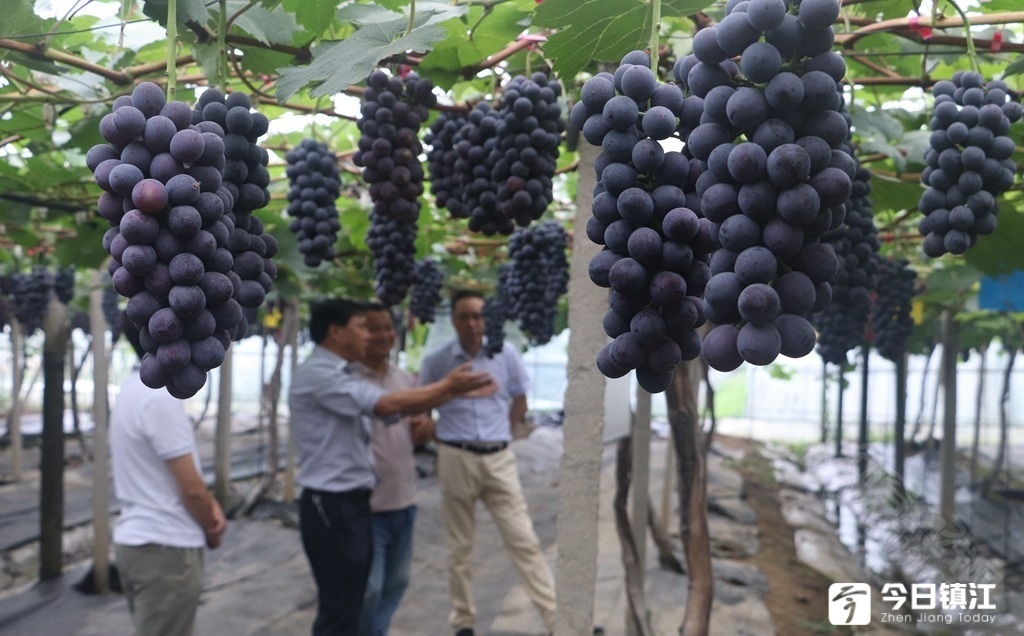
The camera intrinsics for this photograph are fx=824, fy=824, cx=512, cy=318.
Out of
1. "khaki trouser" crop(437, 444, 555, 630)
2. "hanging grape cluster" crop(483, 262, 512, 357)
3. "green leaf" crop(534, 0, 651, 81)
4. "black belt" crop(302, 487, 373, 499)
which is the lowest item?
"khaki trouser" crop(437, 444, 555, 630)

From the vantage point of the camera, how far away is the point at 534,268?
4.26 m

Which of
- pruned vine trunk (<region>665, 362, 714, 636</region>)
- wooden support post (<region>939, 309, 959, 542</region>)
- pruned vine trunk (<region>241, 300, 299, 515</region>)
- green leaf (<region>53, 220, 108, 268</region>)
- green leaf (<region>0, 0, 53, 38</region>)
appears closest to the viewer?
green leaf (<region>0, 0, 53, 38</region>)

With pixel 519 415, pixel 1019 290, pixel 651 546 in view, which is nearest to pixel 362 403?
pixel 519 415

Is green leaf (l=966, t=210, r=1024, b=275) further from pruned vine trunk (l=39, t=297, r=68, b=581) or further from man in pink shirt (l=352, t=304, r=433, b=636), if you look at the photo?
pruned vine trunk (l=39, t=297, r=68, b=581)

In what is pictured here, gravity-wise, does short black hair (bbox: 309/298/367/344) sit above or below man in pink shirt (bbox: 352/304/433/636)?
above

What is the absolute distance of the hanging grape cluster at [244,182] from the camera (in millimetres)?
1248

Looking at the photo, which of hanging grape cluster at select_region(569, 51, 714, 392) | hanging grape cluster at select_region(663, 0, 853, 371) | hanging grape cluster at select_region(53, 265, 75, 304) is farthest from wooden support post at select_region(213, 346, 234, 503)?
hanging grape cluster at select_region(663, 0, 853, 371)

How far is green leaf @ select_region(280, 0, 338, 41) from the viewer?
154 centimetres

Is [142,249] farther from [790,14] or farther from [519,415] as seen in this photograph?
[519,415]

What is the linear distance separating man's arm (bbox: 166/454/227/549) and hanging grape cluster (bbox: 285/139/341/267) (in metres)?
1.57

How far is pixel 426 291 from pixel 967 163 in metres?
4.12

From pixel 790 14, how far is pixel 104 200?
88 centimetres

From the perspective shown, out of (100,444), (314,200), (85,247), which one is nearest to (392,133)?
(314,200)

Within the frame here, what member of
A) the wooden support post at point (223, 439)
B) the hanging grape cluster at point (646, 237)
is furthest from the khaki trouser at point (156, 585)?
the wooden support post at point (223, 439)
